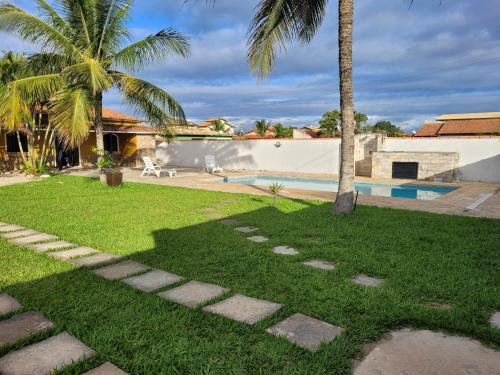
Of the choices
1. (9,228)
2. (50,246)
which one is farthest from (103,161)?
(50,246)

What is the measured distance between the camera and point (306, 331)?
2955 millimetres

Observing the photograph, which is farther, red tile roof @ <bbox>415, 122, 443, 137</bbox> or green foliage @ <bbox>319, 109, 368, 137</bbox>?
green foliage @ <bbox>319, 109, 368, 137</bbox>

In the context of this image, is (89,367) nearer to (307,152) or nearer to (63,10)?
(63,10)

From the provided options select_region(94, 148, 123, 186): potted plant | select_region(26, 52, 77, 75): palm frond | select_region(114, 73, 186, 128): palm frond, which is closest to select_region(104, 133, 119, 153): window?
select_region(26, 52, 77, 75): palm frond

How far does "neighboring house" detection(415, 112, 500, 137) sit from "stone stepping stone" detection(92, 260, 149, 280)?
140ft

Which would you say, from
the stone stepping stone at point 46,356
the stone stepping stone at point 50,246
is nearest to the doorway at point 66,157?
the stone stepping stone at point 50,246

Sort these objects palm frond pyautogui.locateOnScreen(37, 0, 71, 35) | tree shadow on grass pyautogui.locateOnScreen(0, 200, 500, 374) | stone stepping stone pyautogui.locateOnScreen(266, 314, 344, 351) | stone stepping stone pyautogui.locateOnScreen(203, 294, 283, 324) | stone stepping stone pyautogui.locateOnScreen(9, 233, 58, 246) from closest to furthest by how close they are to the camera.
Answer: tree shadow on grass pyautogui.locateOnScreen(0, 200, 500, 374), stone stepping stone pyautogui.locateOnScreen(266, 314, 344, 351), stone stepping stone pyautogui.locateOnScreen(203, 294, 283, 324), stone stepping stone pyautogui.locateOnScreen(9, 233, 58, 246), palm frond pyautogui.locateOnScreen(37, 0, 71, 35)

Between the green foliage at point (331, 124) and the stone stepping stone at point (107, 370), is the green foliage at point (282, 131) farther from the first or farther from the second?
the stone stepping stone at point (107, 370)

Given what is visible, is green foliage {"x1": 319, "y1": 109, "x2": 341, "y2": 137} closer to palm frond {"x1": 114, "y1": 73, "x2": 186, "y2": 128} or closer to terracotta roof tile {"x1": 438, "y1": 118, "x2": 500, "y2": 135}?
terracotta roof tile {"x1": 438, "y1": 118, "x2": 500, "y2": 135}

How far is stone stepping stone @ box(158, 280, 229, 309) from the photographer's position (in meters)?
3.55

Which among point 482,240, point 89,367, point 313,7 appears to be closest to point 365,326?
point 89,367

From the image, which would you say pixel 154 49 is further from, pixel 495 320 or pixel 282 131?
pixel 282 131

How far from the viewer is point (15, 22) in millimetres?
12438

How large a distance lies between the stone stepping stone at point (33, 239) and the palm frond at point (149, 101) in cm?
875
